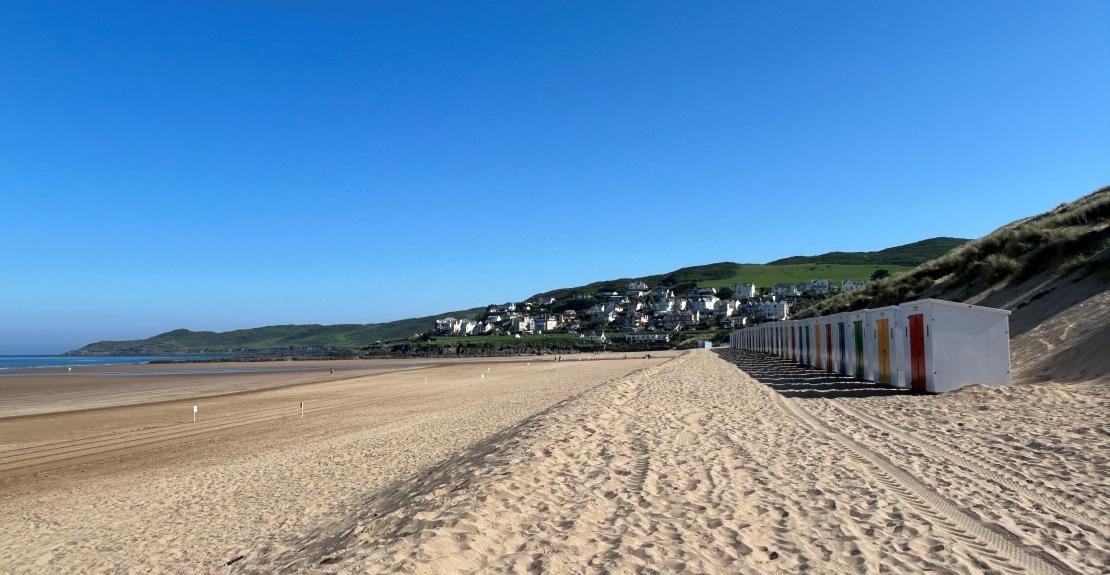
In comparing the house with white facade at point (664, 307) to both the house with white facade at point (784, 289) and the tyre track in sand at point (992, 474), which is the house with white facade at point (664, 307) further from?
the tyre track in sand at point (992, 474)

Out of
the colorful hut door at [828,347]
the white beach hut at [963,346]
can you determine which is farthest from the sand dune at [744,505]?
the colorful hut door at [828,347]

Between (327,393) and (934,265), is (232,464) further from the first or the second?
(934,265)

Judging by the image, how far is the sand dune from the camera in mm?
4641

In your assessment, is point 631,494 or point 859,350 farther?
point 859,350

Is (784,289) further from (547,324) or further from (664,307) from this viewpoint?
(547,324)

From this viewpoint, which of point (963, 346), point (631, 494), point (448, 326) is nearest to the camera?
point (631, 494)

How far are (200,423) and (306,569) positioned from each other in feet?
55.9

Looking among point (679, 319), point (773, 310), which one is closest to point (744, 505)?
point (773, 310)

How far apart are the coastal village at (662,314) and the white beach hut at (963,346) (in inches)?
4099

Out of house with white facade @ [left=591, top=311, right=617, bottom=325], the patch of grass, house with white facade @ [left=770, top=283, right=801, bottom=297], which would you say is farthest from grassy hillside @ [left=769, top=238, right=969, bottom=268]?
the patch of grass

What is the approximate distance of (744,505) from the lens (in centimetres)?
594

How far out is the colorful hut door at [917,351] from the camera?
14.5 metres

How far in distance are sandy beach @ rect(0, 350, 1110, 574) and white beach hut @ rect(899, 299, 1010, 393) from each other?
854 millimetres

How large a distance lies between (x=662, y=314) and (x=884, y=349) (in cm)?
14209
